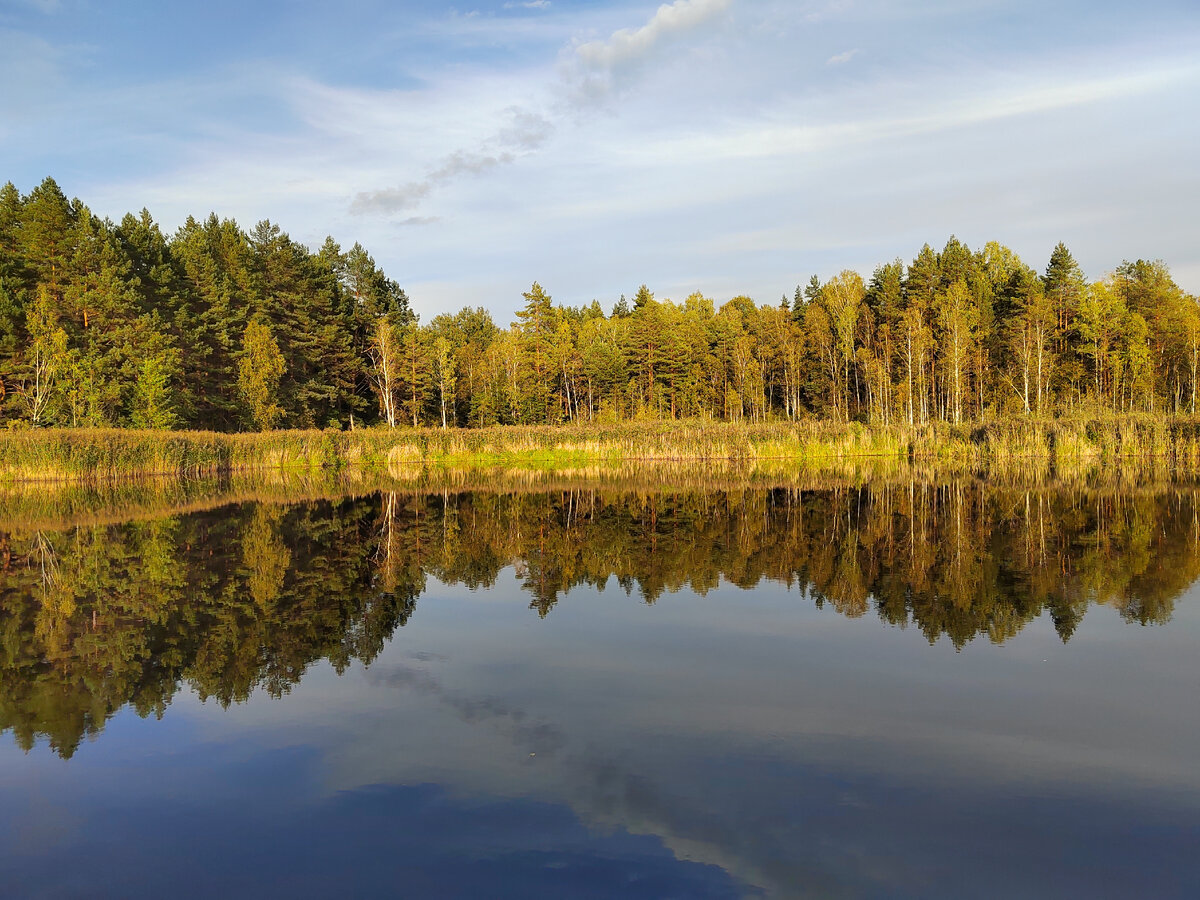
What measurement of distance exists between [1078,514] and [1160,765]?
48.6ft

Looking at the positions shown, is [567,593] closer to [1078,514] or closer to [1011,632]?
[1011,632]

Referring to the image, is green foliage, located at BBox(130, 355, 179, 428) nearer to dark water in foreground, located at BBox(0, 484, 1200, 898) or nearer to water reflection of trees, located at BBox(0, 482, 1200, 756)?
water reflection of trees, located at BBox(0, 482, 1200, 756)

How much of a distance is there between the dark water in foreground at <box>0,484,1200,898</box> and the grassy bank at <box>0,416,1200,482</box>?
23.1m

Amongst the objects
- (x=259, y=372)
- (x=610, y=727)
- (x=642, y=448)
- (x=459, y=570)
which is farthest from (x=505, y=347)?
(x=610, y=727)

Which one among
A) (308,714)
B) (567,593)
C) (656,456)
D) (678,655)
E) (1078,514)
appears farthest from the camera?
(656,456)

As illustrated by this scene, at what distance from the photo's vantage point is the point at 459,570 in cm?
1327

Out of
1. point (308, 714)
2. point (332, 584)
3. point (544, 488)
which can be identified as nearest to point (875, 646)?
point (308, 714)

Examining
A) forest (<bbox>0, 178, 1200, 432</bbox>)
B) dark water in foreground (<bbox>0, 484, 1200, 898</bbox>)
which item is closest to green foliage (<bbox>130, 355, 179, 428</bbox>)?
forest (<bbox>0, 178, 1200, 432</bbox>)

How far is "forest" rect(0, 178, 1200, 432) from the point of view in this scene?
1711 inches

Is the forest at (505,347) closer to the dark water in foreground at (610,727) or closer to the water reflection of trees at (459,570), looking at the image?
the water reflection of trees at (459,570)

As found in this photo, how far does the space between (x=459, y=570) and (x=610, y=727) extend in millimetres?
7629

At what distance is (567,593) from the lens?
11312 millimetres

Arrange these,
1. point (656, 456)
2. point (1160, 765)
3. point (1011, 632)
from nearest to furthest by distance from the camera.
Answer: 1. point (1160, 765)
2. point (1011, 632)
3. point (656, 456)

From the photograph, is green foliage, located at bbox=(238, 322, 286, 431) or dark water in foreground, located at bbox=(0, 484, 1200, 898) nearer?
dark water in foreground, located at bbox=(0, 484, 1200, 898)
